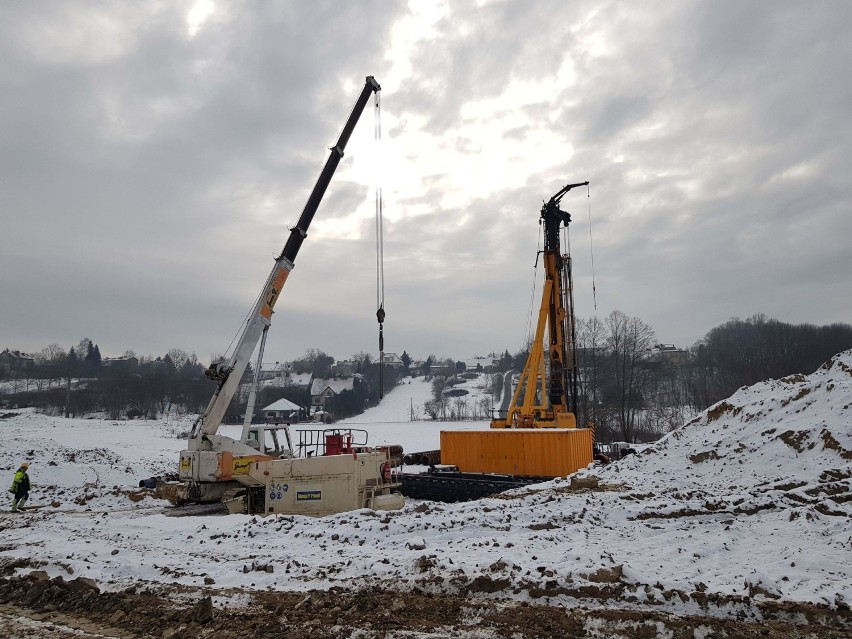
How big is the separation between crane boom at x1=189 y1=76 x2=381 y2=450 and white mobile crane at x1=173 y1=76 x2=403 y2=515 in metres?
0.03

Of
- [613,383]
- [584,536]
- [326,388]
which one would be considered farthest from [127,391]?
[584,536]

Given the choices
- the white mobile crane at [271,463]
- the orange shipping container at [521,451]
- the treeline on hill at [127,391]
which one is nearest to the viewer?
the white mobile crane at [271,463]

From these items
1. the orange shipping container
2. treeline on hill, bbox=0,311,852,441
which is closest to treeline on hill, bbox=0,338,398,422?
treeline on hill, bbox=0,311,852,441

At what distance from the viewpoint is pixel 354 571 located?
23.4ft

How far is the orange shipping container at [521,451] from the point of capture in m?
17.3

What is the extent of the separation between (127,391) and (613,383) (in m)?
68.0

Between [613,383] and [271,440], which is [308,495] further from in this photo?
[613,383]

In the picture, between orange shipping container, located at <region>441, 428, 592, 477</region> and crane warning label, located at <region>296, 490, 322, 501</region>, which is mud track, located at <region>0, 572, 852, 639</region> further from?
orange shipping container, located at <region>441, 428, 592, 477</region>

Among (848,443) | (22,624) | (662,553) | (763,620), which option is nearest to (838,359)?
(848,443)

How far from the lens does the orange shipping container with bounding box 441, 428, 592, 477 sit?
56.7 feet

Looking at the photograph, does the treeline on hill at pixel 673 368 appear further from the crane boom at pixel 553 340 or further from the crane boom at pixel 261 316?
the crane boom at pixel 261 316

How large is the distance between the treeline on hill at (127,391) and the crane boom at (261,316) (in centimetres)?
3958

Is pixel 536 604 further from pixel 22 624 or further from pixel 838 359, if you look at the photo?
pixel 838 359

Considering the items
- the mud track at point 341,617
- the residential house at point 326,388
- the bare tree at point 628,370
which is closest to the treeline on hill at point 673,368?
the bare tree at point 628,370
